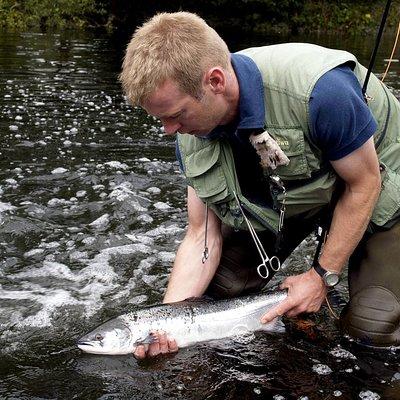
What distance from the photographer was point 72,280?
18.2 ft

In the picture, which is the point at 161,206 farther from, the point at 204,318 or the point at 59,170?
the point at 204,318

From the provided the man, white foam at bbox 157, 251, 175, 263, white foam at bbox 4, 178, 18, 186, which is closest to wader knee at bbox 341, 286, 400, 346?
the man

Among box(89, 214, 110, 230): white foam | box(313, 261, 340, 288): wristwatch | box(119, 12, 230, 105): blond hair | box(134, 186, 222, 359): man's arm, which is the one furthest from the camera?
box(89, 214, 110, 230): white foam

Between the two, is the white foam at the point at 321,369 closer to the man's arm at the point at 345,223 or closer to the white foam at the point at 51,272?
the man's arm at the point at 345,223

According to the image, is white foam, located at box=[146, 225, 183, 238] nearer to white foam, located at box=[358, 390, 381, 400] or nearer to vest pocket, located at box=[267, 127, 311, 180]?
vest pocket, located at box=[267, 127, 311, 180]

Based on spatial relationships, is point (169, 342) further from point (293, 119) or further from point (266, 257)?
point (293, 119)

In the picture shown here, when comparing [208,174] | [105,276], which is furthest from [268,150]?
[105,276]

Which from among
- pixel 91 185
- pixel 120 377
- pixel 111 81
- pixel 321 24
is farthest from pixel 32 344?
pixel 321 24

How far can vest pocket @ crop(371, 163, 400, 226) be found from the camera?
163 inches

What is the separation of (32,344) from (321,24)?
2721cm

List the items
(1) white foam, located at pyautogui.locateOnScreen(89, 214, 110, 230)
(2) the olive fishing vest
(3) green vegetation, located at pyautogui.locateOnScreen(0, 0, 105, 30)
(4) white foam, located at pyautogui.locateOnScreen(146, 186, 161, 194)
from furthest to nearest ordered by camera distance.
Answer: (3) green vegetation, located at pyautogui.locateOnScreen(0, 0, 105, 30), (4) white foam, located at pyautogui.locateOnScreen(146, 186, 161, 194), (1) white foam, located at pyautogui.locateOnScreen(89, 214, 110, 230), (2) the olive fishing vest

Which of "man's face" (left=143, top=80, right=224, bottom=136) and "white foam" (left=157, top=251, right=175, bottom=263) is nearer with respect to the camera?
→ "man's face" (left=143, top=80, right=224, bottom=136)

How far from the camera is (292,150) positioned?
3.82m

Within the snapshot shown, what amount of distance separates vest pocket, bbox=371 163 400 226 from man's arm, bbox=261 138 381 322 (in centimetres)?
25
